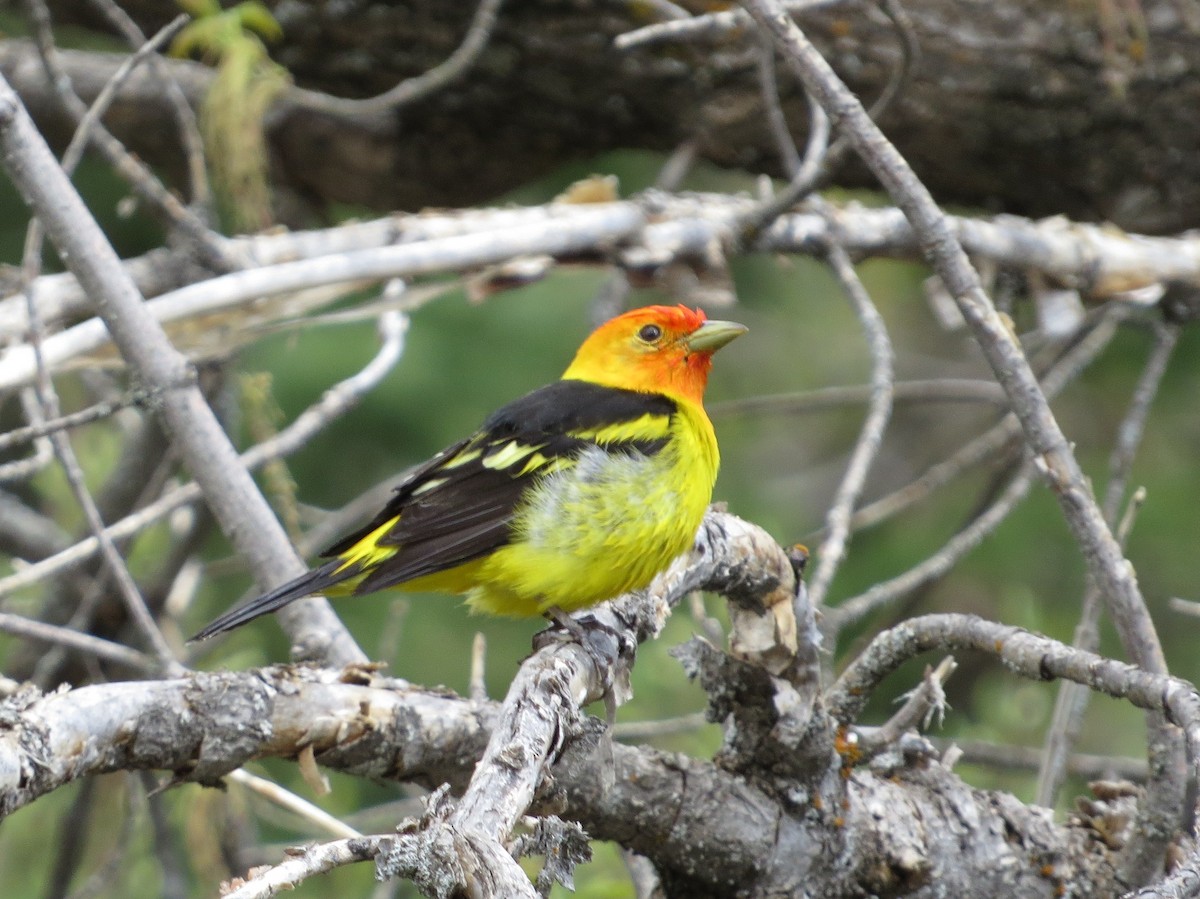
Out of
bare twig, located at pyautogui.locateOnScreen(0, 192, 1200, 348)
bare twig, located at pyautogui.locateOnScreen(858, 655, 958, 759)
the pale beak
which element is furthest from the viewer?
the pale beak

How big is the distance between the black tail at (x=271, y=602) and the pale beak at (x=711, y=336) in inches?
60.3

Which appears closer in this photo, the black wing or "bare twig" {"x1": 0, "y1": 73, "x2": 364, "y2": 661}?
"bare twig" {"x1": 0, "y1": 73, "x2": 364, "y2": 661}

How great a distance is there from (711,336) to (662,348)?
0.15 meters

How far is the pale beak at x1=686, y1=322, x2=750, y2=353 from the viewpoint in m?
3.97

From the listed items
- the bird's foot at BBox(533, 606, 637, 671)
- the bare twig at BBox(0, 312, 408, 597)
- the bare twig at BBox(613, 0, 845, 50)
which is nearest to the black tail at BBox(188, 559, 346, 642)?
the bare twig at BBox(0, 312, 408, 597)

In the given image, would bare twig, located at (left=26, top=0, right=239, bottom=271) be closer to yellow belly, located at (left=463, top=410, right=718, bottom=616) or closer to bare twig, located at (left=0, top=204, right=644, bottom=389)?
bare twig, located at (left=0, top=204, right=644, bottom=389)

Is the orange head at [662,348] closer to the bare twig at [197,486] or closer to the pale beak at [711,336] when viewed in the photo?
the pale beak at [711,336]

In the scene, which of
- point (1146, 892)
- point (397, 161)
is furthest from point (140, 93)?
point (1146, 892)

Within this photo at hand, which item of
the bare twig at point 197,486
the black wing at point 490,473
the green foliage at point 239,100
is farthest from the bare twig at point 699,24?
the green foliage at point 239,100

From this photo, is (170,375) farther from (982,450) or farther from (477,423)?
(477,423)

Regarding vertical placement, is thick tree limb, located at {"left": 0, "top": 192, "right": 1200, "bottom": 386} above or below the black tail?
above

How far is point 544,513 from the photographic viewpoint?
10.7ft

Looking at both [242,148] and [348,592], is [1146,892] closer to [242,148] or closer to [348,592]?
[348,592]

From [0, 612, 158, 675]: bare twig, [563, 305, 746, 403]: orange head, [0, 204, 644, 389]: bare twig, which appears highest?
[0, 204, 644, 389]: bare twig
